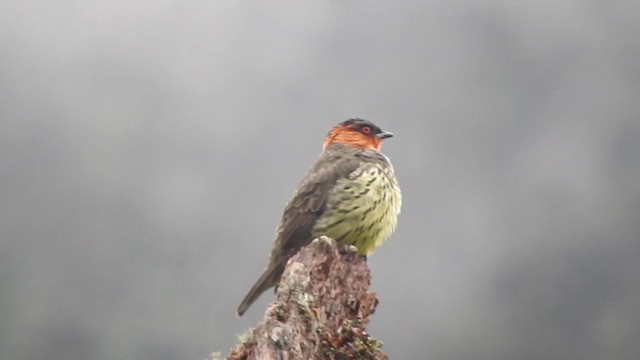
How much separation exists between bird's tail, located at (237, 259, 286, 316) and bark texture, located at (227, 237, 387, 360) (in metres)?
2.64

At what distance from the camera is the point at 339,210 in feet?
36.2

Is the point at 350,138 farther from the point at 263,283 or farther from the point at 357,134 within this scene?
the point at 263,283

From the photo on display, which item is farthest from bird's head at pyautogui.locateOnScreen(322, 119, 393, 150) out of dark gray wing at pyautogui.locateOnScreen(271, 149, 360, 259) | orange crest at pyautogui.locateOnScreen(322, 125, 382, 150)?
dark gray wing at pyautogui.locateOnScreen(271, 149, 360, 259)

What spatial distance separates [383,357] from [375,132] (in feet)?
24.6

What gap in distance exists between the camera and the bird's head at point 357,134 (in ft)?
44.2

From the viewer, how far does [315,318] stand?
6371mm

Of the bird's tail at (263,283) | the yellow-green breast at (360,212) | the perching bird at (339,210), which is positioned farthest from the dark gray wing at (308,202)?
the bird's tail at (263,283)

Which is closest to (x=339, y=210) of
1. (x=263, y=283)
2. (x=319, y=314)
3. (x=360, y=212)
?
(x=360, y=212)

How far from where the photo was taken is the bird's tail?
1045 cm

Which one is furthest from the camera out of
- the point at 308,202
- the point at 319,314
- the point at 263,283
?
the point at 308,202

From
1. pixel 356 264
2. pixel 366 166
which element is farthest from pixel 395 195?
pixel 356 264

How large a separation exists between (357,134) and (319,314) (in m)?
A: 7.25

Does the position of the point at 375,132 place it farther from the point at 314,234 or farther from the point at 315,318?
the point at 315,318

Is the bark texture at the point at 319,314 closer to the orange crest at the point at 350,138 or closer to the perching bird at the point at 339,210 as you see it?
the perching bird at the point at 339,210
